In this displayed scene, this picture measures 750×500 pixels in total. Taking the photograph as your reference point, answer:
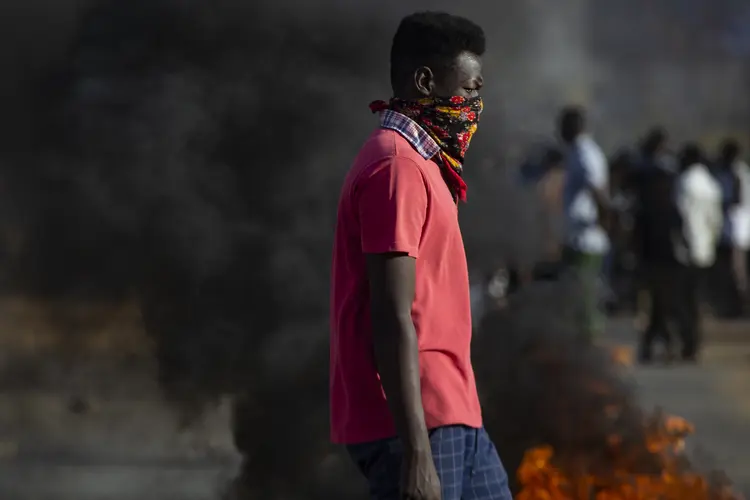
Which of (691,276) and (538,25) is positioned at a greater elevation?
(538,25)

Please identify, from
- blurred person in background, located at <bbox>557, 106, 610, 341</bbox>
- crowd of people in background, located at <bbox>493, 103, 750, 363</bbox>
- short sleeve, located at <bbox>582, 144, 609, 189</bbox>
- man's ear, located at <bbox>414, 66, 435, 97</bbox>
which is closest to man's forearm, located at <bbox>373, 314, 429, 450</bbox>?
man's ear, located at <bbox>414, 66, 435, 97</bbox>

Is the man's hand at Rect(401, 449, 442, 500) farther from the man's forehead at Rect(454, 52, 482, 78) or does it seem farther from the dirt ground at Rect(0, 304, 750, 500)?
the dirt ground at Rect(0, 304, 750, 500)

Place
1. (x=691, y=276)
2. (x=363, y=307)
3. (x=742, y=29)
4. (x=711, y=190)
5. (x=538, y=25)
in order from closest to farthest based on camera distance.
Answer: (x=363, y=307)
(x=538, y=25)
(x=691, y=276)
(x=711, y=190)
(x=742, y=29)

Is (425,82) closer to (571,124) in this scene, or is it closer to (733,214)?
(571,124)

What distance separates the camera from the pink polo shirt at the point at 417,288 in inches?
101

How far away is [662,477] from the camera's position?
4.52m

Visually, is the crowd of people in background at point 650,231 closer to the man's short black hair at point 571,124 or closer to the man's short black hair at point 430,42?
the man's short black hair at point 571,124

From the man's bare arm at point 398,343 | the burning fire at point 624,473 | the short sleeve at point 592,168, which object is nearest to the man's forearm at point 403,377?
the man's bare arm at point 398,343

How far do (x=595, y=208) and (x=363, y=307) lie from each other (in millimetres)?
5621

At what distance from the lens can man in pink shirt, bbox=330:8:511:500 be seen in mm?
2525

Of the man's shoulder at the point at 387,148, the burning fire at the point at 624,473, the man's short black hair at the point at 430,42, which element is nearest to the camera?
the man's shoulder at the point at 387,148

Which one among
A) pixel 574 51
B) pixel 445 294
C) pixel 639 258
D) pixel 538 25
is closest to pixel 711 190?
pixel 639 258

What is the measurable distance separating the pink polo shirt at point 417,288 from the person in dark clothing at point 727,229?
8974 mm

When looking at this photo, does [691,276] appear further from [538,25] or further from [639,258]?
[538,25]
